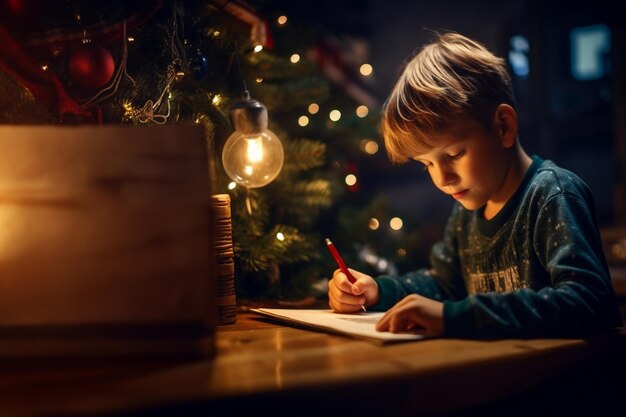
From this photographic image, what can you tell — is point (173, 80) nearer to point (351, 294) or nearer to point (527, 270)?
point (351, 294)

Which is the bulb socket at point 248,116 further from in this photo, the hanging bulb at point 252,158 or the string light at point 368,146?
the string light at point 368,146

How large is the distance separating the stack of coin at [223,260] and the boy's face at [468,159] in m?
0.35

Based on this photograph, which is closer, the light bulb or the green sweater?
the green sweater

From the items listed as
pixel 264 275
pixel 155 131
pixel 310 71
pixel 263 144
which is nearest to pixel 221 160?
pixel 263 144

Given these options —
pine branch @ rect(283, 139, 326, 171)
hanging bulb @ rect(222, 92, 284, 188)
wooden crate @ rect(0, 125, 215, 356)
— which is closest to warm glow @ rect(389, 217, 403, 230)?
pine branch @ rect(283, 139, 326, 171)

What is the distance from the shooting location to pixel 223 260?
99cm

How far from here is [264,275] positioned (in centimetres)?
134

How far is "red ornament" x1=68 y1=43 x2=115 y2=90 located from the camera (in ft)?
3.21

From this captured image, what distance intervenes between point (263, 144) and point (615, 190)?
6.27ft

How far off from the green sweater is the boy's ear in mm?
63

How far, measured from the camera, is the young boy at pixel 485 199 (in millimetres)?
864

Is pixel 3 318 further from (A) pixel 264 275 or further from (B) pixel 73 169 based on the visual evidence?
(A) pixel 264 275

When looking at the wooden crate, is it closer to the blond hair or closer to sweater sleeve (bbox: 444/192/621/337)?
sweater sleeve (bbox: 444/192/621/337)

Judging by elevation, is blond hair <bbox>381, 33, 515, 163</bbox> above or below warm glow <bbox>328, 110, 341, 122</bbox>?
below
